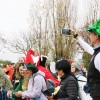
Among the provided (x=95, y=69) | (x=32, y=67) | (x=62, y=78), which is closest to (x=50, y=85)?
(x=32, y=67)

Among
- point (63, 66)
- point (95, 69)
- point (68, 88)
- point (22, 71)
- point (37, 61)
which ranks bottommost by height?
point (68, 88)

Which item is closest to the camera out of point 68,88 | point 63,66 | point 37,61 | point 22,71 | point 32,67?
point 68,88

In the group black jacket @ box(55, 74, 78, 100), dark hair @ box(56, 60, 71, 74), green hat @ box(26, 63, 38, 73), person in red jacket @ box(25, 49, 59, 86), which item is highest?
person in red jacket @ box(25, 49, 59, 86)

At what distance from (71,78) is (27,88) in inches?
58.4

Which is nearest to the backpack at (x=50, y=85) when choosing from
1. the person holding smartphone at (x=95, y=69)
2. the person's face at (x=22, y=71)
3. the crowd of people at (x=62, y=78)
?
the crowd of people at (x=62, y=78)

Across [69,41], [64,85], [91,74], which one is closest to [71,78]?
[64,85]

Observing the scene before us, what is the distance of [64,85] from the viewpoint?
19.0ft

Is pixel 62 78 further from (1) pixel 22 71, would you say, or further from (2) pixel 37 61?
(1) pixel 22 71

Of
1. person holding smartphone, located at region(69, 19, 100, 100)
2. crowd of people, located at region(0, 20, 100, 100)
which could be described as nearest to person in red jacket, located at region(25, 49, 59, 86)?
crowd of people, located at region(0, 20, 100, 100)

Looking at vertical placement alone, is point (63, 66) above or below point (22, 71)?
below

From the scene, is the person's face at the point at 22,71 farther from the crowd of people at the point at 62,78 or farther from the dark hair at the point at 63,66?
the dark hair at the point at 63,66

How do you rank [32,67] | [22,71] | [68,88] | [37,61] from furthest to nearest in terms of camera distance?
[22,71] < [37,61] < [32,67] < [68,88]

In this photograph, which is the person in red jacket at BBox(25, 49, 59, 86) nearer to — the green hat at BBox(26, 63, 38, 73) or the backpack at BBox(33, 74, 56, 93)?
the green hat at BBox(26, 63, 38, 73)

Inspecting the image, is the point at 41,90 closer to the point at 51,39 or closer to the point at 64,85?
the point at 64,85
